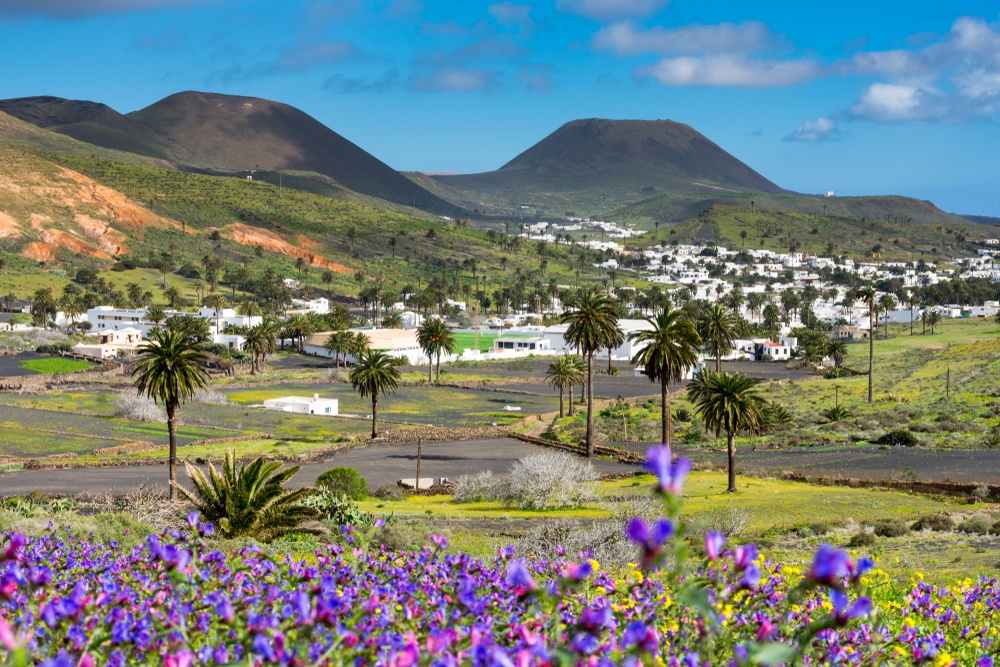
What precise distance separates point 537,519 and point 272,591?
3478 cm

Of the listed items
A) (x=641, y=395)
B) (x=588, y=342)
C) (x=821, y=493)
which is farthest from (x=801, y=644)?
(x=641, y=395)

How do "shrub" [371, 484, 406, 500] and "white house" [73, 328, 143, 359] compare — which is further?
"white house" [73, 328, 143, 359]

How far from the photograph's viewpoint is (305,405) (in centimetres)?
8662

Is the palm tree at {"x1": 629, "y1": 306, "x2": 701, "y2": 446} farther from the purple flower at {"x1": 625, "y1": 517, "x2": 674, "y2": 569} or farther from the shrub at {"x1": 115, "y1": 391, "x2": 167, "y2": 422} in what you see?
the purple flower at {"x1": 625, "y1": 517, "x2": 674, "y2": 569}

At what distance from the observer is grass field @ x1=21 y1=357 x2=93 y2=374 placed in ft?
360

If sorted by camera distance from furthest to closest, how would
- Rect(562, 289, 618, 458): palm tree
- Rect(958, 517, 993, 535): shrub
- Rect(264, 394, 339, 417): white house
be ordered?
Rect(264, 394, 339, 417): white house < Rect(562, 289, 618, 458): palm tree < Rect(958, 517, 993, 535): shrub

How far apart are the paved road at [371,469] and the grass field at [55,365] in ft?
185

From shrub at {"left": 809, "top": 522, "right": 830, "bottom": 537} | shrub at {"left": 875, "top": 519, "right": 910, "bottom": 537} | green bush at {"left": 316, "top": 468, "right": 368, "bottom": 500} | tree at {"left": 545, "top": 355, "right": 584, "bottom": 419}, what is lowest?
green bush at {"left": 316, "top": 468, "right": 368, "bottom": 500}

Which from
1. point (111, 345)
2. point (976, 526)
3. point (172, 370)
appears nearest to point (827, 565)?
point (976, 526)

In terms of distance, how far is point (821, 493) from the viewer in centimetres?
4575

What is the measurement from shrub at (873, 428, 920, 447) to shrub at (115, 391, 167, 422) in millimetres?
50176

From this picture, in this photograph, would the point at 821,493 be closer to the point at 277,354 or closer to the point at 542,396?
the point at 542,396

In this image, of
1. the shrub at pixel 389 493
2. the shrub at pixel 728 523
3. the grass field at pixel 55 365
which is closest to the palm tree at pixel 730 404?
the shrub at pixel 389 493

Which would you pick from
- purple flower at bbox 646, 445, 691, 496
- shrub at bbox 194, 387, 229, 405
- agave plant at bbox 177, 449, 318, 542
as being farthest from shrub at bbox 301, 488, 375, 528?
shrub at bbox 194, 387, 229, 405
